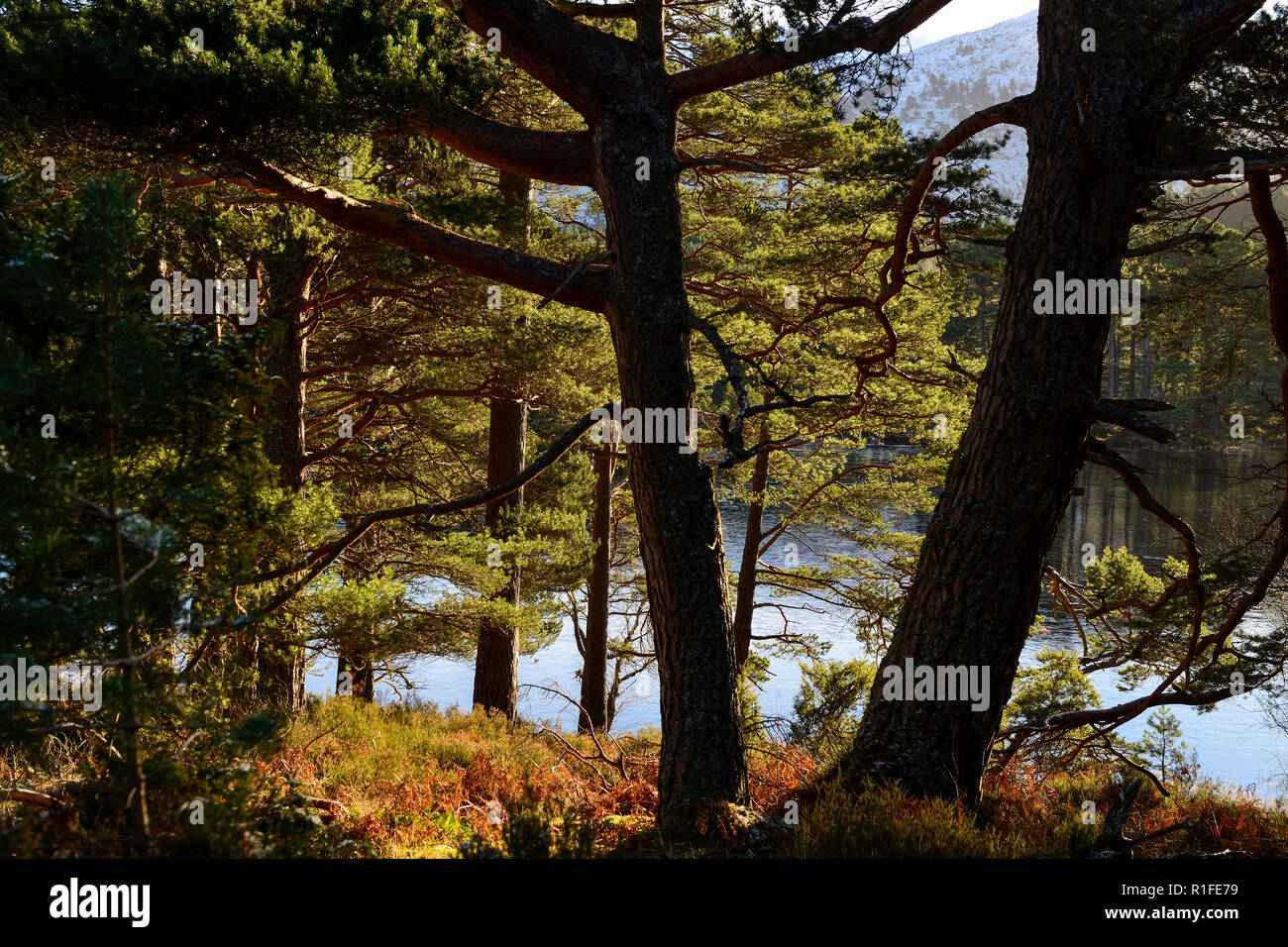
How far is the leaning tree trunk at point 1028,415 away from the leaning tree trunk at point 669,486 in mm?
941

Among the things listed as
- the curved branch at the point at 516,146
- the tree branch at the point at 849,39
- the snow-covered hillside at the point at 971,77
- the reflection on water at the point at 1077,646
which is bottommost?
the reflection on water at the point at 1077,646

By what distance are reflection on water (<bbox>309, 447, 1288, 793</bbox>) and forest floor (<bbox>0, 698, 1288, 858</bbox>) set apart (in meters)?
3.82

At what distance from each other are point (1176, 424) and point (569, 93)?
136 ft

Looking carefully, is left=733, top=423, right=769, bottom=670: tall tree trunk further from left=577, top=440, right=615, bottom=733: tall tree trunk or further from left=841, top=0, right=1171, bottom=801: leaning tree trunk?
left=841, top=0, right=1171, bottom=801: leaning tree trunk

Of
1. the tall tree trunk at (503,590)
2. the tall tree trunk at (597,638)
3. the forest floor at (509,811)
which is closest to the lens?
the forest floor at (509,811)

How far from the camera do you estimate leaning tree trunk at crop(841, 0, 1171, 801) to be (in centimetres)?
460

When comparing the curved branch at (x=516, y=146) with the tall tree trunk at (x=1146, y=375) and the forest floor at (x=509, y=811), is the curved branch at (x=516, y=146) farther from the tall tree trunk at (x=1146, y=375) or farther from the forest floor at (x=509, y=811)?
the tall tree trunk at (x=1146, y=375)

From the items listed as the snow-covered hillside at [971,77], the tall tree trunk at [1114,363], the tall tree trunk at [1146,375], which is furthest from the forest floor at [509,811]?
the snow-covered hillside at [971,77]

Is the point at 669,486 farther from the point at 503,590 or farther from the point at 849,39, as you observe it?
the point at 503,590

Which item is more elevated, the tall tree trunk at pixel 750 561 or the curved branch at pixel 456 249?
the curved branch at pixel 456 249

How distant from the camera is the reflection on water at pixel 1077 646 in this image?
1509 centimetres

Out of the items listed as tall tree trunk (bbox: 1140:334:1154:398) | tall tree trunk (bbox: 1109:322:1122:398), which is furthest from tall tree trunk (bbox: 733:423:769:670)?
tall tree trunk (bbox: 1140:334:1154:398)

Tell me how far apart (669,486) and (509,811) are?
2.67 meters
